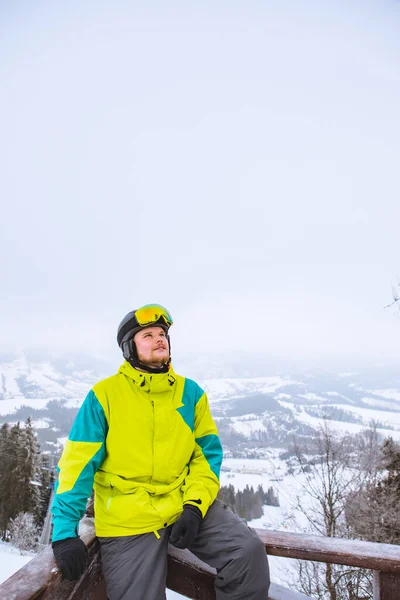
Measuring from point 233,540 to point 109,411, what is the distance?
3.03 feet

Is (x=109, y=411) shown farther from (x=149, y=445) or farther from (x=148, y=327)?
(x=148, y=327)

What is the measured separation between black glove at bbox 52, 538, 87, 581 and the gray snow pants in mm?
209

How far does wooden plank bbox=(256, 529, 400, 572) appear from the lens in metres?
1.59

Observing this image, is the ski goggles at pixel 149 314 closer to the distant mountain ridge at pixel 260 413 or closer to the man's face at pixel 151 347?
the man's face at pixel 151 347

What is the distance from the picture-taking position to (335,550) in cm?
166

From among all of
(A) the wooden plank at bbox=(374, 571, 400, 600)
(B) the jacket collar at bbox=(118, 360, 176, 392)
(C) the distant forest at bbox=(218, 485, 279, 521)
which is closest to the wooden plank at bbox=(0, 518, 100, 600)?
(B) the jacket collar at bbox=(118, 360, 176, 392)

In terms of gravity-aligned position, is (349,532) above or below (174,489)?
below

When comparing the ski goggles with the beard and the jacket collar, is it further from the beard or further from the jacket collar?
the jacket collar

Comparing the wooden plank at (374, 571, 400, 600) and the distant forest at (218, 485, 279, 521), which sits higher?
the wooden plank at (374, 571, 400, 600)

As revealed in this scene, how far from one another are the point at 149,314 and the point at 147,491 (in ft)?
3.45

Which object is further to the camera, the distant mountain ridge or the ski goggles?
the distant mountain ridge

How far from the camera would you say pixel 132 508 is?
176 centimetres

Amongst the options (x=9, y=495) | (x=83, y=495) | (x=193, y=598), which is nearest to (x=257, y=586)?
(x=193, y=598)

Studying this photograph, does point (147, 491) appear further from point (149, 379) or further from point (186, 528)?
point (149, 379)
